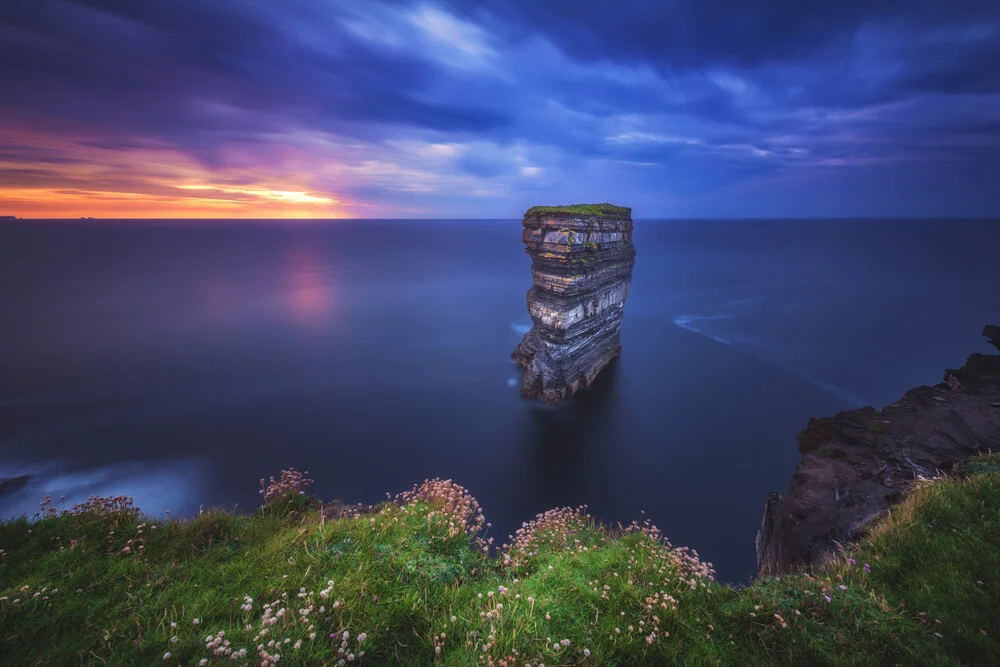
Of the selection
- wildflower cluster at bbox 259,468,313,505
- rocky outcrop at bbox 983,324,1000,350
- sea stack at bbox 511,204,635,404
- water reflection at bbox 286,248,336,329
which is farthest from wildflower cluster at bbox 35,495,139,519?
water reflection at bbox 286,248,336,329

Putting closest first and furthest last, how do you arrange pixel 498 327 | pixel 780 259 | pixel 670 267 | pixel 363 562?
pixel 363 562
pixel 498 327
pixel 670 267
pixel 780 259

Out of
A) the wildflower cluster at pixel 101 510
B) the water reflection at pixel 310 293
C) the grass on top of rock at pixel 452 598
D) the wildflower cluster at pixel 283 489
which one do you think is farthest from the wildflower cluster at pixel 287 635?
the water reflection at pixel 310 293

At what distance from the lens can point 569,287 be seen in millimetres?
22922

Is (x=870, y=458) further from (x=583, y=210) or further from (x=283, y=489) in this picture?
(x=583, y=210)

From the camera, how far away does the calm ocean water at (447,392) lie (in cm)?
1784

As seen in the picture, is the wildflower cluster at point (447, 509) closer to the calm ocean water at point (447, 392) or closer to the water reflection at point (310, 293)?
the calm ocean water at point (447, 392)

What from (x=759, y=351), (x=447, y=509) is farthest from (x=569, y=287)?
(x=759, y=351)

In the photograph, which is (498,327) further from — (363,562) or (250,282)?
(250,282)

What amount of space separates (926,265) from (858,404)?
214 feet

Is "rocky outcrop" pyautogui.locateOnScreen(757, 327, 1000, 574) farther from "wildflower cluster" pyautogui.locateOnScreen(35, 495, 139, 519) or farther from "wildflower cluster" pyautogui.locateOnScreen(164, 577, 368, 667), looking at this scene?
"wildflower cluster" pyautogui.locateOnScreen(35, 495, 139, 519)

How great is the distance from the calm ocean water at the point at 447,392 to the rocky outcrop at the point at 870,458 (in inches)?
243

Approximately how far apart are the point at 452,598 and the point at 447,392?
71.3ft

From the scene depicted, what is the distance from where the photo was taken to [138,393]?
2494 centimetres

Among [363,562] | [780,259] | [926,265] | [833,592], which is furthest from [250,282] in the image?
[926,265]
